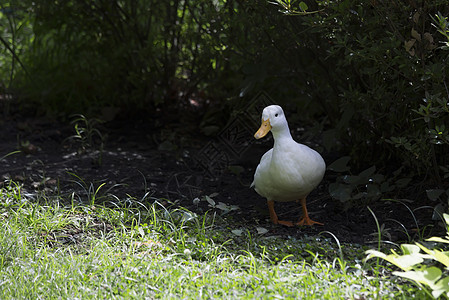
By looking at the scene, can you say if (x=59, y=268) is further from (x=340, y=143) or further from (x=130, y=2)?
(x=130, y=2)

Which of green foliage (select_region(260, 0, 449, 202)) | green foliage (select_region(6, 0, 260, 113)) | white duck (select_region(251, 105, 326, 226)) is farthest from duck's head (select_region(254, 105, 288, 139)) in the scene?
green foliage (select_region(6, 0, 260, 113))

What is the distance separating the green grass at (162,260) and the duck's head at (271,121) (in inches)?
21.4

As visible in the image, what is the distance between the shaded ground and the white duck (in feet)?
0.79

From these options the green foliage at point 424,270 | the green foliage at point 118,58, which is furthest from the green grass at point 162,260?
the green foliage at point 118,58

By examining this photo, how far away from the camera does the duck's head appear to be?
3240 mm

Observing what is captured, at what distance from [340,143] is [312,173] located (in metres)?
1.24

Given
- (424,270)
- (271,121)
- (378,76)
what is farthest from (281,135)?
(424,270)

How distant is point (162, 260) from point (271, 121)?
0.99m

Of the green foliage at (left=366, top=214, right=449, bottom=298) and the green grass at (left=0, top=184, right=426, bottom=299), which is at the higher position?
the green foliage at (left=366, top=214, right=449, bottom=298)

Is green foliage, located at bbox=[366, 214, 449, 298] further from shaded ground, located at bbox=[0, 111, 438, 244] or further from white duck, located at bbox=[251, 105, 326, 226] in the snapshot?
white duck, located at bbox=[251, 105, 326, 226]

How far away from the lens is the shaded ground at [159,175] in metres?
3.39

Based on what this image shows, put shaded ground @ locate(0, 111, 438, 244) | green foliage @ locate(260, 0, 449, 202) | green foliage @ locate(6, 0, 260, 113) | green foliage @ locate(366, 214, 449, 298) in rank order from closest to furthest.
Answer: green foliage @ locate(366, 214, 449, 298), green foliage @ locate(260, 0, 449, 202), shaded ground @ locate(0, 111, 438, 244), green foliage @ locate(6, 0, 260, 113)

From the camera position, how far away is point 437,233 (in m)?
A: 3.08

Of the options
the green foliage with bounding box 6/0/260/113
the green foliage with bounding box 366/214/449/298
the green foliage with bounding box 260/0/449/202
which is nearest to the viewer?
the green foliage with bounding box 366/214/449/298
